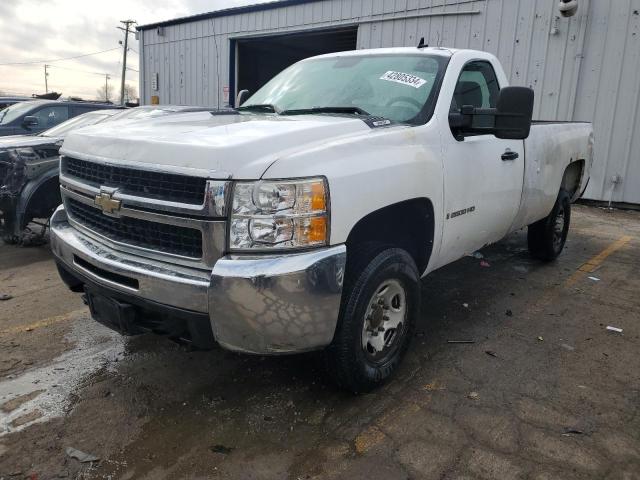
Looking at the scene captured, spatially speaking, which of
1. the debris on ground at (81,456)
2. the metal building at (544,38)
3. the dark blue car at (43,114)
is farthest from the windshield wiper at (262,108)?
the metal building at (544,38)

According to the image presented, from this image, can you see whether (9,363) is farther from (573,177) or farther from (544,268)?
(573,177)

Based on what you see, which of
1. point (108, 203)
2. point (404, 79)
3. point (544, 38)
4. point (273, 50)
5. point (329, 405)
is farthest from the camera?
point (273, 50)

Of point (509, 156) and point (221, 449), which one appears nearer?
point (221, 449)

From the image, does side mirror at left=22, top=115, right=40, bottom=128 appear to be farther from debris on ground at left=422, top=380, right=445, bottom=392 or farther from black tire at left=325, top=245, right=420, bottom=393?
debris on ground at left=422, top=380, right=445, bottom=392

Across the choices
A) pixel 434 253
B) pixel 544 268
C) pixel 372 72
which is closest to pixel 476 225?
pixel 434 253

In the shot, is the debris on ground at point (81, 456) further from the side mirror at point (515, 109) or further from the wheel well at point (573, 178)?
the wheel well at point (573, 178)

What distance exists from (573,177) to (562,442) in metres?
4.48

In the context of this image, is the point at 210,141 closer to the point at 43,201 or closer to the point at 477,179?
the point at 477,179

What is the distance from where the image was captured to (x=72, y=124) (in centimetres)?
727

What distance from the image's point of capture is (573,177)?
636 cm

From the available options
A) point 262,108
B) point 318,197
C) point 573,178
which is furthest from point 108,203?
point 573,178

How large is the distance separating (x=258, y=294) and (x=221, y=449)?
2.83 feet

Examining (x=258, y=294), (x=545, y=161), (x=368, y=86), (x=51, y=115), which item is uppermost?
(x=368, y=86)

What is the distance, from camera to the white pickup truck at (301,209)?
236 centimetres
